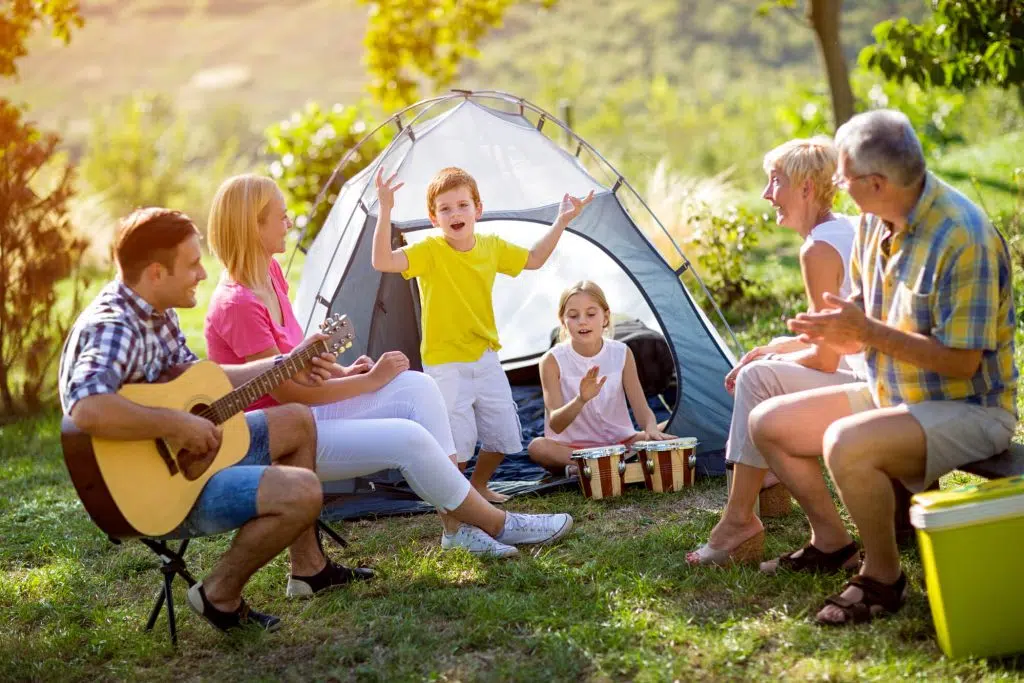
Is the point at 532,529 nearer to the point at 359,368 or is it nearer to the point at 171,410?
the point at 359,368

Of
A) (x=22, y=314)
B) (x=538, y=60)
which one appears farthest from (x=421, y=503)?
(x=538, y=60)

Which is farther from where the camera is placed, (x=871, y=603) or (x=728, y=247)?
(x=728, y=247)

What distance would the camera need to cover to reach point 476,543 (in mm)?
3562

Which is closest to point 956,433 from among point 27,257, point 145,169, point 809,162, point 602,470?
point 809,162

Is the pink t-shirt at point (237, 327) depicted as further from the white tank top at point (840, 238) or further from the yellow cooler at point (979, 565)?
the yellow cooler at point (979, 565)

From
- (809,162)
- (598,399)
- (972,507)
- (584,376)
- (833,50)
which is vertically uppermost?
(833,50)

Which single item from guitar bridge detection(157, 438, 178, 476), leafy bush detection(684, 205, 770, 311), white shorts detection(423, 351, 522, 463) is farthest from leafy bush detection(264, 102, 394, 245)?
guitar bridge detection(157, 438, 178, 476)

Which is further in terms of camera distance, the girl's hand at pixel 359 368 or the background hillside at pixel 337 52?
the background hillside at pixel 337 52

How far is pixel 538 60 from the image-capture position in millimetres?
32125

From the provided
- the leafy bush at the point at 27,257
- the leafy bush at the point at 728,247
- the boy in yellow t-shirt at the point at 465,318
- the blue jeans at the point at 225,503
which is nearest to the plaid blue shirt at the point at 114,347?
the blue jeans at the point at 225,503

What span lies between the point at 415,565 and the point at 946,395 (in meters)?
1.72

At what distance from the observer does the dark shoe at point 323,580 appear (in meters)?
3.34

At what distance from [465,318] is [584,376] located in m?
0.64

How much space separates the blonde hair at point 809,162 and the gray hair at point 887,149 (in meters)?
0.65
